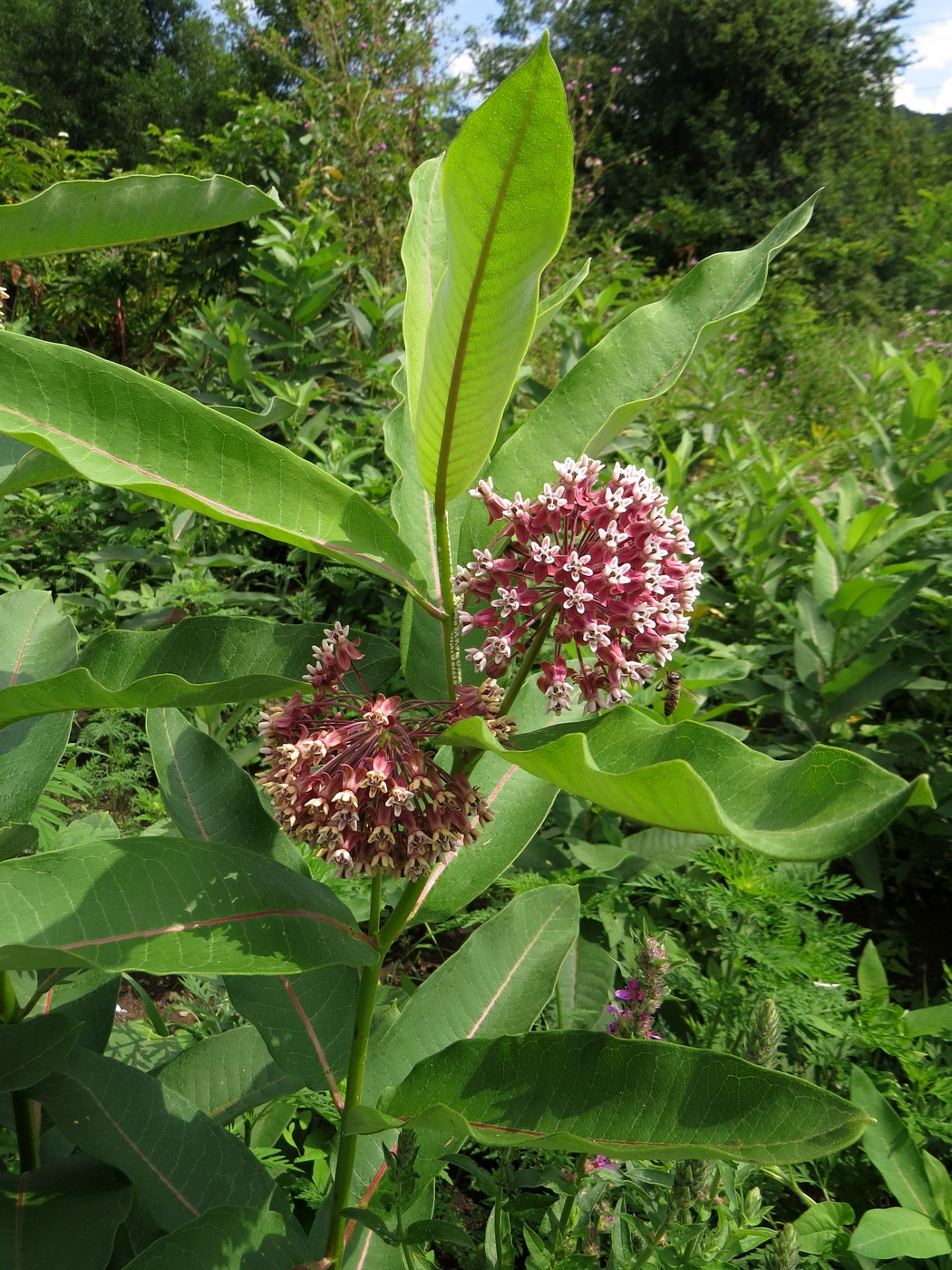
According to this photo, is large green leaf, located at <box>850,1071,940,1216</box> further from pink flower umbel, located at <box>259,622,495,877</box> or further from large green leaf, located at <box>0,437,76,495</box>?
large green leaf, located at <box>0,437,76,495</box>

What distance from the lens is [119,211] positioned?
999 mm

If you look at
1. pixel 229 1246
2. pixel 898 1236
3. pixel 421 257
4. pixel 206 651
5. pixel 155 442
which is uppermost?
pixel 421 257

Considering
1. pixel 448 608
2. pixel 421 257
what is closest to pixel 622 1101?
pixel 448 608

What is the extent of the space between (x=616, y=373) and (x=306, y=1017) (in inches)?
37.4

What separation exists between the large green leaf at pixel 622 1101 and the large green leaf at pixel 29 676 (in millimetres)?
654

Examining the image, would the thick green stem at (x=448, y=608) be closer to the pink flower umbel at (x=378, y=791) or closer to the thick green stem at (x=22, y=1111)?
the pink flower umbel at (x=378, y=791)

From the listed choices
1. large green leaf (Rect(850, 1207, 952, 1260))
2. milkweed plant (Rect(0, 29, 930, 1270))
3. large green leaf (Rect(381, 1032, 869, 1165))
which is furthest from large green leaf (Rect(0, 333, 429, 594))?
large green leaf (Rect(850, 1207, 952, 1260))

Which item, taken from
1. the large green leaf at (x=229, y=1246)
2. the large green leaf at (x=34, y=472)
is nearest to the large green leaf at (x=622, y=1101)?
the large green leaf at (x=229, y=1246)

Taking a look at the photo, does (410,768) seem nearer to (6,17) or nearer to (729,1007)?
(729,1007)

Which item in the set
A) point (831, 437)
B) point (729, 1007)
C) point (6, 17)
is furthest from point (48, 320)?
point (6, 17)

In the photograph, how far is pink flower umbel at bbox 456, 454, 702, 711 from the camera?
0.84 metres

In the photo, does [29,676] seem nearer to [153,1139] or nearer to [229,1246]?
[153,1139]

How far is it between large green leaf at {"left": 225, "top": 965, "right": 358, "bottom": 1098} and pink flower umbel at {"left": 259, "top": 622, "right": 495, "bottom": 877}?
366 mm

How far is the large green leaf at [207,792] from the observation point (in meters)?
1.14
